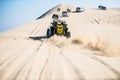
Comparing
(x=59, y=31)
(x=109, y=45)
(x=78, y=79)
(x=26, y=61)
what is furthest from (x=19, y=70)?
(x=59, y=31)

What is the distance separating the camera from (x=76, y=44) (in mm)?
15547

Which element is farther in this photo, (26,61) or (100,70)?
(26,61)

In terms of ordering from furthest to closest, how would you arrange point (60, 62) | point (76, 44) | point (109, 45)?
point (76, 44) → point (109, 45) → point (60, 62)

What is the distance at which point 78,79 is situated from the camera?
23.0ft

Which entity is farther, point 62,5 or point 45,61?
point 62,5

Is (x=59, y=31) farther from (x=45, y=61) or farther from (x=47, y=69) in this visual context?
(x=47, y=69)

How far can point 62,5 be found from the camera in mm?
85938

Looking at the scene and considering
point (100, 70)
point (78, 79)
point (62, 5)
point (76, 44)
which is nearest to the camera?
point (78, 79)

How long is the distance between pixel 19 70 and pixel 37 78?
4.08 feet

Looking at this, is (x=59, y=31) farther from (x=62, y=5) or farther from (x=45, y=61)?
(x=62, y=5)

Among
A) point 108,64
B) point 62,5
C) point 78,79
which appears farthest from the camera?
point 62,5

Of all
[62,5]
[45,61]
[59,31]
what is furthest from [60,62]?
[62,5]

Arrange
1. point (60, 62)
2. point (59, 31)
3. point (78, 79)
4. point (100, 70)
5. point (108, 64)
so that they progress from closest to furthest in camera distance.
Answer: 1. point (78, 79)
2. point (100, 70)
3. point (108, 64)
4. point (60, 62)
5. point (59, 31)

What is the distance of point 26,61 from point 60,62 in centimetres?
142
